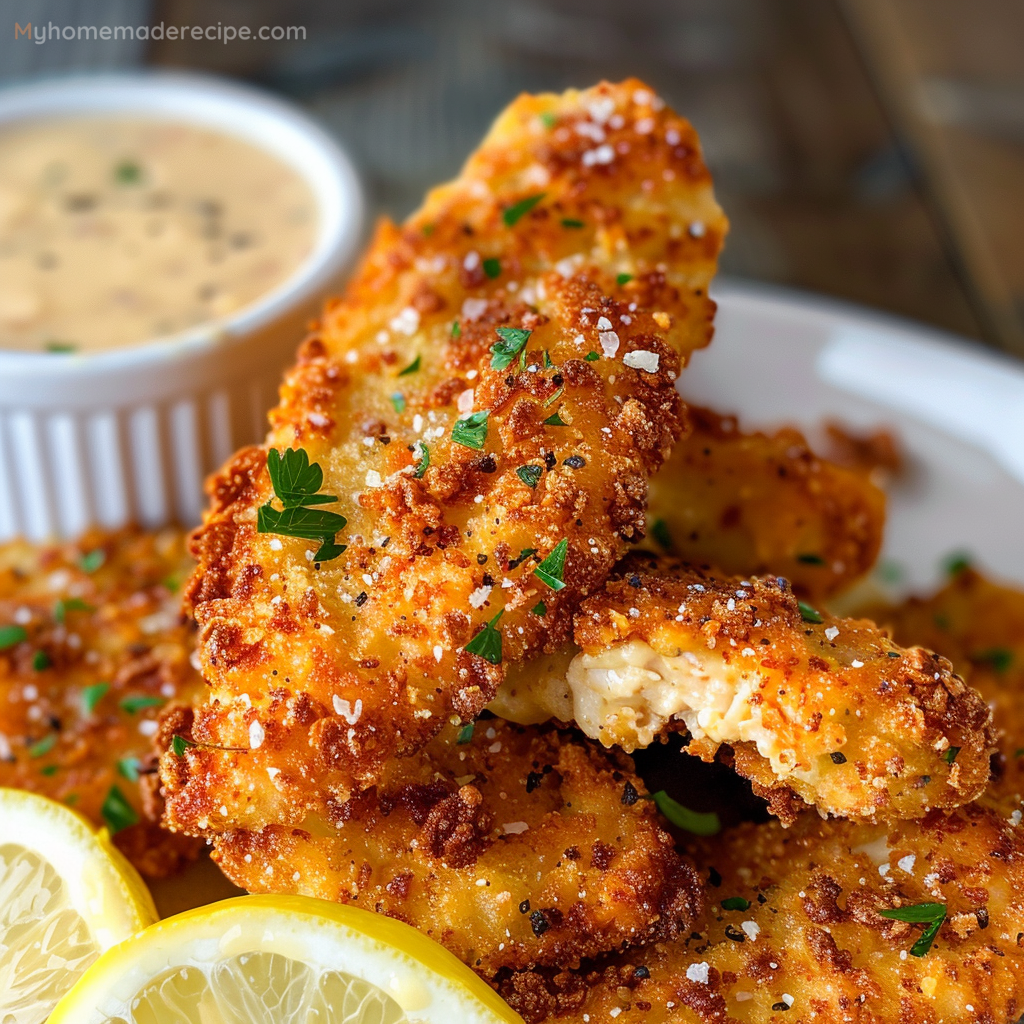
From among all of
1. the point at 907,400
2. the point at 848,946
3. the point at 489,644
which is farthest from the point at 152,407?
the point at 907,400

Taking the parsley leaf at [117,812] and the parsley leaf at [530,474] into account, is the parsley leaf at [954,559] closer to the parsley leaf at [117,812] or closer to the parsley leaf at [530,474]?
the parsley leaf at [530,474]

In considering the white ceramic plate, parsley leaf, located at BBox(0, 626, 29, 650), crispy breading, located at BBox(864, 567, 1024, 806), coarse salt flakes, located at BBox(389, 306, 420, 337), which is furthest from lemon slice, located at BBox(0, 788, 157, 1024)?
the white ceramic plate

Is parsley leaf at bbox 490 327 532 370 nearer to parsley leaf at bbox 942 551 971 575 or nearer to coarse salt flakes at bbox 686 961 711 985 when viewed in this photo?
coarse salt flakes at bbox 686 961 711 985

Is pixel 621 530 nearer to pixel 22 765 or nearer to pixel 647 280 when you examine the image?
pixel 647 280

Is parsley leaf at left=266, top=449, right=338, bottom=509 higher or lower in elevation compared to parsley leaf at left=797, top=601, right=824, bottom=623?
higher

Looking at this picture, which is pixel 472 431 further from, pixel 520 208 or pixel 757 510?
pixel 757 510

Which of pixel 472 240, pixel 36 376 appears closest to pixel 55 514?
pixel 36 376
